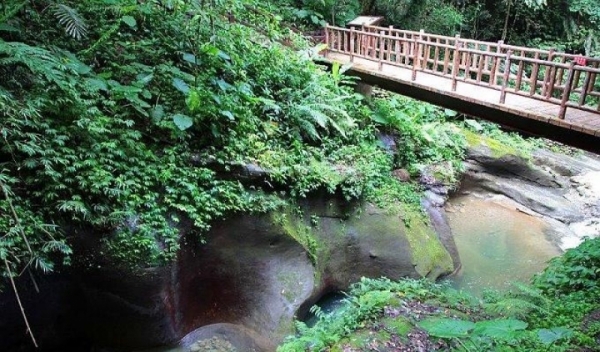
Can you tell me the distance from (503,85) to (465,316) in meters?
4.34

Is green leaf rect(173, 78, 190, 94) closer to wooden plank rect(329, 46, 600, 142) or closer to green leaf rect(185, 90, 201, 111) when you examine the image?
green leaf rect(185, 90, 201, 111)

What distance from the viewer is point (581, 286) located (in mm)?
5566

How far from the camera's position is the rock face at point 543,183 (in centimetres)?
1088

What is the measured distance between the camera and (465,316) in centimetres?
493

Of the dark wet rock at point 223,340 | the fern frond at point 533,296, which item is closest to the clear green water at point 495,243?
the fern frond at point 533,296

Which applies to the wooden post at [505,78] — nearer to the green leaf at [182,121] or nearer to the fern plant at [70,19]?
the green leaf at [182,121]

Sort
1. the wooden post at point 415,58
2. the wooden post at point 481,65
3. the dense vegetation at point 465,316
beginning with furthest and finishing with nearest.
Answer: the wooden post at point 415,58 < the wooden post at point 481,65 < the dense vegetation at point 465,316

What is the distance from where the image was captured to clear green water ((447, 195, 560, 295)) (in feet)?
27.8

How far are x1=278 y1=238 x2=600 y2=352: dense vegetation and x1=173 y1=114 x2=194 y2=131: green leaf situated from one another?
299 cm

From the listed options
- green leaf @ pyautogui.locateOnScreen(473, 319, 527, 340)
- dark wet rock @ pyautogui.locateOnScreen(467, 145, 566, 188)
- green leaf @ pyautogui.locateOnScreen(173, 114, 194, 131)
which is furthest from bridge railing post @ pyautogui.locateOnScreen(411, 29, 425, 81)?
green leaf @ pyautogui.locateOnScreen(473, 319, 527, 340)

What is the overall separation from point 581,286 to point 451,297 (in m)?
1.65

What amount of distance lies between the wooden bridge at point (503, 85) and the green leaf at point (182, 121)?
4964 mm

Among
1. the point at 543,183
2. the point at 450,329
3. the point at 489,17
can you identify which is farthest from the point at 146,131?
the point at 489,17

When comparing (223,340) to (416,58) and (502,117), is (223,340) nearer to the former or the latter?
(502,117)
